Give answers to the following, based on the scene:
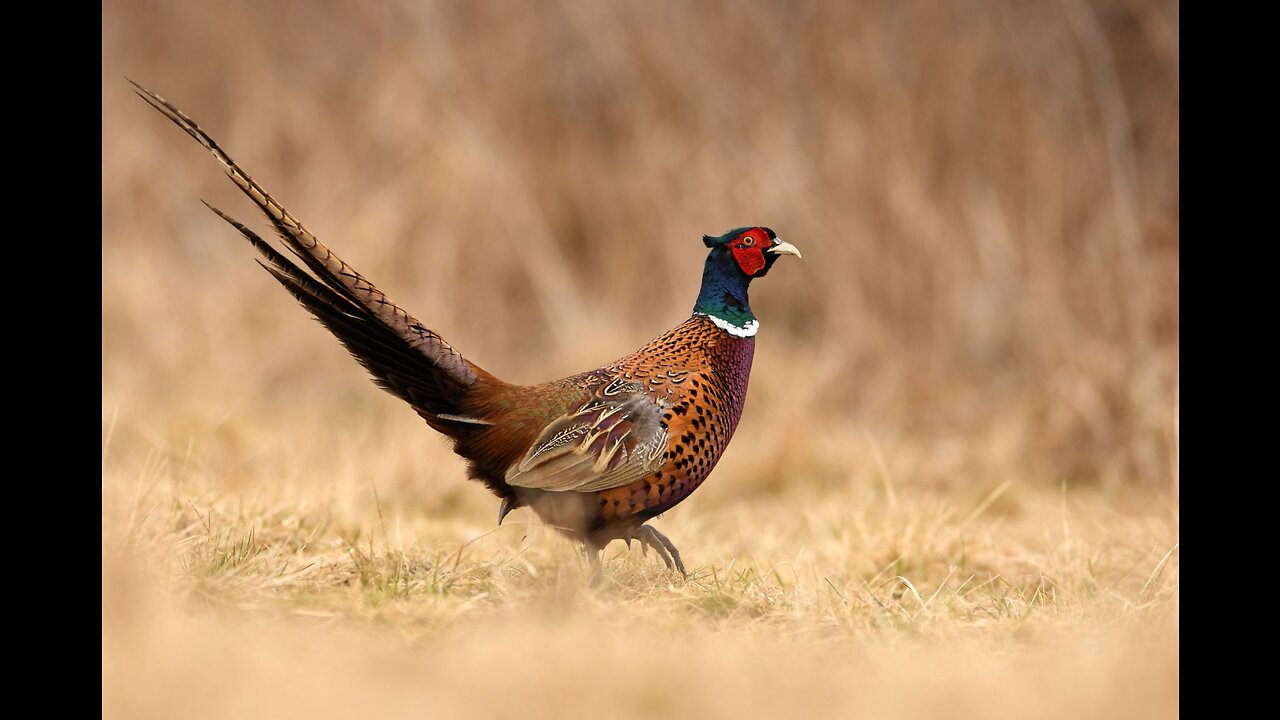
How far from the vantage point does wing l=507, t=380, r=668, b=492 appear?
378 cm

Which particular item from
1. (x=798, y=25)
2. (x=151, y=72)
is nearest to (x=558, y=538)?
(x=798, y=25)

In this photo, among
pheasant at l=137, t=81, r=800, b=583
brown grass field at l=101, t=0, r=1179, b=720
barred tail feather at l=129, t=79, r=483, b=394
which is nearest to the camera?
brown grass field at l=101, t=0, r=1179, b=720

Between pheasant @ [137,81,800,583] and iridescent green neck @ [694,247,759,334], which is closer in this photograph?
pheasant @ [137,81,800,583]

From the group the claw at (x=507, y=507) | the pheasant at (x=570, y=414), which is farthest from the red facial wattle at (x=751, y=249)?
the claw at (x=507, y=507)

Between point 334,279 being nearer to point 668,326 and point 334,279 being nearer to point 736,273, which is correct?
point 736,273

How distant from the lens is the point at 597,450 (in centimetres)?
379

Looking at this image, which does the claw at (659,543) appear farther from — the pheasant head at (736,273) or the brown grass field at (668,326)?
the pheasant head at (736,273)

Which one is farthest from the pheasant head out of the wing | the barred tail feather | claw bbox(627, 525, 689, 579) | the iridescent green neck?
the barred tail feather

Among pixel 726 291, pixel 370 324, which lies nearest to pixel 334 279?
pixel 370 324

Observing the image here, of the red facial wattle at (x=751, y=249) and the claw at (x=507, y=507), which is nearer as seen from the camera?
the claw at (x=507, y=507)

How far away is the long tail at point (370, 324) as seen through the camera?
137 inches

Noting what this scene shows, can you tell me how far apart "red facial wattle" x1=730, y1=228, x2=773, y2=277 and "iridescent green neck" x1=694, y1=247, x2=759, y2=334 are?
0.02 meters

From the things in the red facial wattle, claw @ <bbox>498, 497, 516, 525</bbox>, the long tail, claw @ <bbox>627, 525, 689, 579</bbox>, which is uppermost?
the red facial wattle

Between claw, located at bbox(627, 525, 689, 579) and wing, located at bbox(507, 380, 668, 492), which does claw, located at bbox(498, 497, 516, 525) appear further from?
claw, located at bbox(627, 525, 689, 579)
